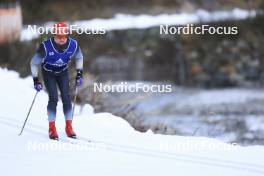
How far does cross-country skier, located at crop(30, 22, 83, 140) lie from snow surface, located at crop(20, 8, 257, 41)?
1352 centimetres

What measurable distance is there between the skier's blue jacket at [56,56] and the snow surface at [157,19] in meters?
13.6

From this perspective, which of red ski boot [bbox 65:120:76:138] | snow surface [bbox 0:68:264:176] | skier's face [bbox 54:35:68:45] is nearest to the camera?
snow surface [bbox 0:68:264:176]

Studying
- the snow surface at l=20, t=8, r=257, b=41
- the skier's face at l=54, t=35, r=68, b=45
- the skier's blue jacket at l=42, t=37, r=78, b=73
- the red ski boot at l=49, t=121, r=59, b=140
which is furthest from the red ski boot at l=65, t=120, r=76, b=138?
the snow surface at l=20, t=8, r=257, b=41

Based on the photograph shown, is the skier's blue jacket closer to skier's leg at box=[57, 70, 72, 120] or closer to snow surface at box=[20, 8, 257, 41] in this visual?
skier's leg at box=[57, 70, 72, 120]

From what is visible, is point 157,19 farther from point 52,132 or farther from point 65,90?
point 52,132

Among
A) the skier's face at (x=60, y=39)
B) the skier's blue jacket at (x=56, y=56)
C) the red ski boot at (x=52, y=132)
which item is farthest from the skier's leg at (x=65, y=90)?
the skier's face at (x=60, y=39)

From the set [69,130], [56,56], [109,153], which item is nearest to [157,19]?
[69,130]

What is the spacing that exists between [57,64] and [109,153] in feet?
4.36

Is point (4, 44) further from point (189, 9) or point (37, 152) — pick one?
point (189, 9)

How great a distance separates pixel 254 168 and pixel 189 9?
66.9ft

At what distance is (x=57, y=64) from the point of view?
27.6 ft

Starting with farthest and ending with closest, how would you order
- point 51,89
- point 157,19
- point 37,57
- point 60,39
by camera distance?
1. point 157,19
2. point 51,89
3. point 37,57
4. point 60,39

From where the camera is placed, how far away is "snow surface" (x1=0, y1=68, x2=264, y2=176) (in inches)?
288

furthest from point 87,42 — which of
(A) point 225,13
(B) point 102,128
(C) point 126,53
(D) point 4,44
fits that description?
(B) point 102,128
